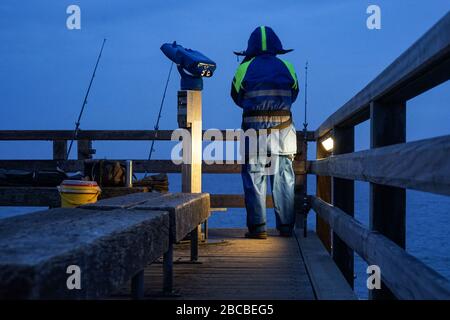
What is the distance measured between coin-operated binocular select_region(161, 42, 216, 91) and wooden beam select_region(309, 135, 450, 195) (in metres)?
3.29

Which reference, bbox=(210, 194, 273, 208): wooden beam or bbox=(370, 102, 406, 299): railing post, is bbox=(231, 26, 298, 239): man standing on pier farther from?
bbox=(370, 102, 406, 299): railing post

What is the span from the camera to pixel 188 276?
495cm

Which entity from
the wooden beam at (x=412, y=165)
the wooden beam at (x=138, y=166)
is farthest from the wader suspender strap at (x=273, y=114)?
the wooden beam at (x=412, y=165)

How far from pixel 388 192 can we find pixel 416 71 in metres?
1.06

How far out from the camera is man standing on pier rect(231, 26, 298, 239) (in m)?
7.19

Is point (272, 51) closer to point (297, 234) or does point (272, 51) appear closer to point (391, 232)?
point (297, 234)

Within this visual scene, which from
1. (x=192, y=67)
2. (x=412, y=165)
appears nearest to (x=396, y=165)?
(x=412, y=165)

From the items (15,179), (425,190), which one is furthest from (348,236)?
(15,179)

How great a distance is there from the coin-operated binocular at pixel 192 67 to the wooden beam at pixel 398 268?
304 centimetres

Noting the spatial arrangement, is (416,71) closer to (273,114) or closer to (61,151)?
(273,114)

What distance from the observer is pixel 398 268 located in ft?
8.75

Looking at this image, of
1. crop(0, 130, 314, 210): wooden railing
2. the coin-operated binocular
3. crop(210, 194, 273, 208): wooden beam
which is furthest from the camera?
crop(210, 194, 273, 208): wooden beam

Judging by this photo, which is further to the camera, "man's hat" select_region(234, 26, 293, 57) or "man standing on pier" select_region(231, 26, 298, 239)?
"man's hat" select_region(234, 26, 293, 57)

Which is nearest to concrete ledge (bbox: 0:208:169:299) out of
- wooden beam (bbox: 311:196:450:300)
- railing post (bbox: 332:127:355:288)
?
wooden beam (bbox: 311:196:450:300)
